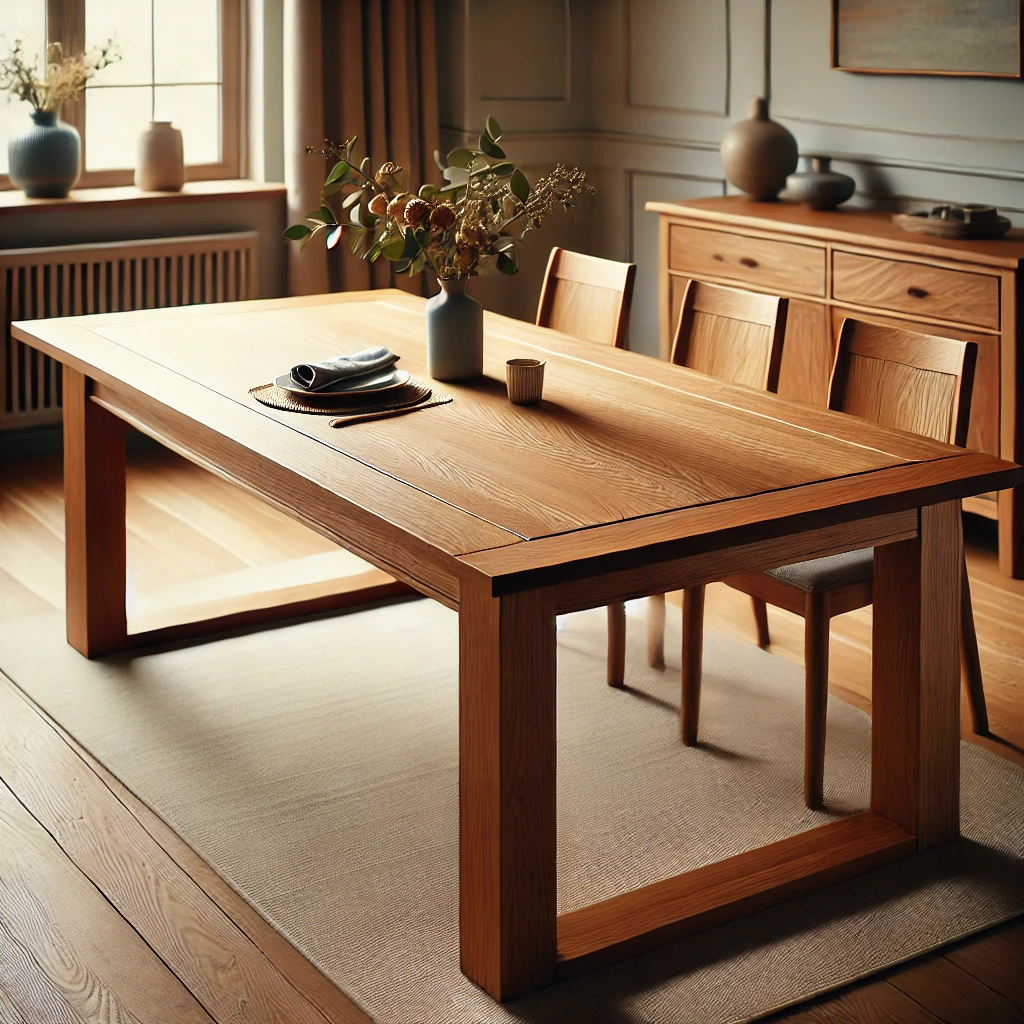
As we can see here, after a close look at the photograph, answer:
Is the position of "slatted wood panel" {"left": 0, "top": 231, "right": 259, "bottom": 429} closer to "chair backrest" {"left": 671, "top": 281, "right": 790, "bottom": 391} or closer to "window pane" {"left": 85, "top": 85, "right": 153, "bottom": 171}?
"window pane" {"left": 85, "top": 85, "right": 153, "bottom": 171}

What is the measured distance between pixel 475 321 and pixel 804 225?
1.81 meters

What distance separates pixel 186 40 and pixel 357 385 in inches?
128

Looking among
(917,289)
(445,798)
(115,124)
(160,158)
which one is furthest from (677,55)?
(445,798)

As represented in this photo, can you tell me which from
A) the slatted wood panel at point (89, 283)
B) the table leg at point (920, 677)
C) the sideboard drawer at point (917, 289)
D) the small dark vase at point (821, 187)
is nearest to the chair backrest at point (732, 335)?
the table leg at point (920, 677)

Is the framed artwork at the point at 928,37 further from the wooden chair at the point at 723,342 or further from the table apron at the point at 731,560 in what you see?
the table apron at the point at 731,560

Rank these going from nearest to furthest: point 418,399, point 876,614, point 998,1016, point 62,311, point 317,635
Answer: point 998,1016
point 876,614
point 418,399
point 317,635
point 62,311

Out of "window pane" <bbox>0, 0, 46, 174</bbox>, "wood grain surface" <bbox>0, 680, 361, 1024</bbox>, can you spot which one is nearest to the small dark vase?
"window pane" <bbox>0, 0, 46, 174</bbox>

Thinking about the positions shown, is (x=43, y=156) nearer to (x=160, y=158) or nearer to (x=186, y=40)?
(x=160, y=158)

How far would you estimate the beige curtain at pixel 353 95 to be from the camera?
5250 millimetres

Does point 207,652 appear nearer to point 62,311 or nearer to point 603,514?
point 603,514

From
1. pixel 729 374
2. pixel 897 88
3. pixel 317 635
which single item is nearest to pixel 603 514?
pixel 729 374

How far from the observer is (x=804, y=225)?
4.36 m

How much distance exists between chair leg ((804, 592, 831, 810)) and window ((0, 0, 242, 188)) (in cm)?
367

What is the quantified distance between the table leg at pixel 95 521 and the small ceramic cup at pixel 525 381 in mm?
1110
